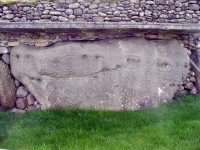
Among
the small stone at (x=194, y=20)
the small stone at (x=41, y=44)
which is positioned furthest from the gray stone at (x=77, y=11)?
the small stone at (x=194, y=20)

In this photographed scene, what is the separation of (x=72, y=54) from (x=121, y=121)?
164 centimetres

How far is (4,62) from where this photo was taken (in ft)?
19.7

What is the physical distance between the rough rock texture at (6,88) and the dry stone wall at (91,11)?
102 cm

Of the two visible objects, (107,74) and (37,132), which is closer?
(37,132)

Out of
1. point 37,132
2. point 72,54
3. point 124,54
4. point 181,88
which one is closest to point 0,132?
point 37,132

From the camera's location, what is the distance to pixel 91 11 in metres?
6.01

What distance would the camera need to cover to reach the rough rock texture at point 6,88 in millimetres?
5816

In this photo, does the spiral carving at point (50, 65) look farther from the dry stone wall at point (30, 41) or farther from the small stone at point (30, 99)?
the small stone at point (30, 99)

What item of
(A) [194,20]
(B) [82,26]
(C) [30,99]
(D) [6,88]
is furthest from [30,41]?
(A) [194,20]

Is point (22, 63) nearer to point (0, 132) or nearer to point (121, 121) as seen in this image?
point (0, 132)

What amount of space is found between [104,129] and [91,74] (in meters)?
1.32

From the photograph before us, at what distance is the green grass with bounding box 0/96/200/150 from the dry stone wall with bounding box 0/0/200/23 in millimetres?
1907

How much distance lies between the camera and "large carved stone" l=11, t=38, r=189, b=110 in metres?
5.75

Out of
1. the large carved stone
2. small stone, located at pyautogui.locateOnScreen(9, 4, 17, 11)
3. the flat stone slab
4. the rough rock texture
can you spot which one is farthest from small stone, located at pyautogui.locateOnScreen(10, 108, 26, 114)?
small stone, located at pyautogui.locateOnScreen(9, 4, 17, 11)
